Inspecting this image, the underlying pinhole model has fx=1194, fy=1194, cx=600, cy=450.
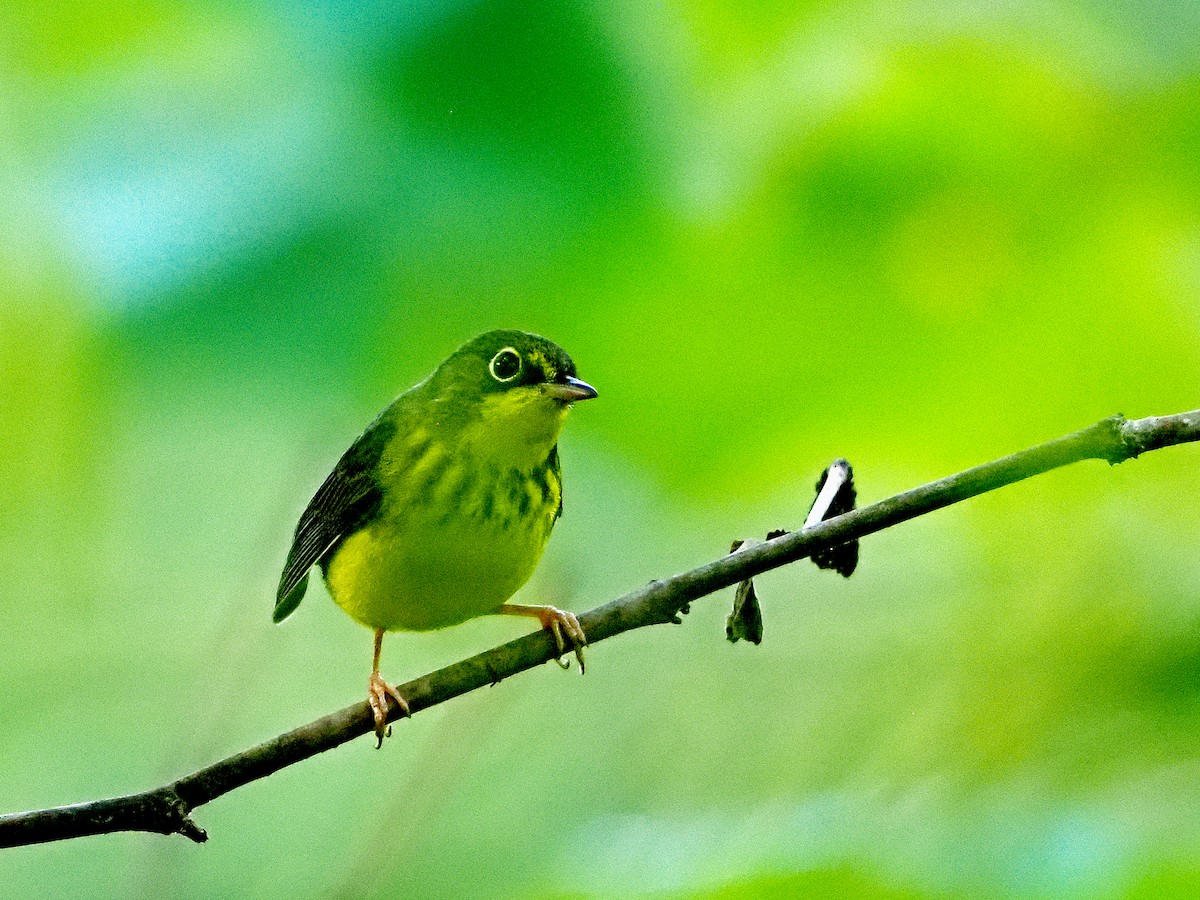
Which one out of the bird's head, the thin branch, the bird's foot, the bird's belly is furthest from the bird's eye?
the thin branch

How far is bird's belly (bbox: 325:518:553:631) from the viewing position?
121 cm

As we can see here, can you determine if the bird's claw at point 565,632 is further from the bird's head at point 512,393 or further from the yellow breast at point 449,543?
the bird's head at point 512,393

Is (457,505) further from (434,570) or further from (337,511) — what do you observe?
(337,511)

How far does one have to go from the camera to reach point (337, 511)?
4.50ft

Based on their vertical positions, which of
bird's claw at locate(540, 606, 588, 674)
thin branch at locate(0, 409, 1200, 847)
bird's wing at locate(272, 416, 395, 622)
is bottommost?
thin branch at locate(0, 409, 1200, 847)

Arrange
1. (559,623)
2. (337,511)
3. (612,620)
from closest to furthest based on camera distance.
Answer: (612,620) → (559,623) → (337,511)

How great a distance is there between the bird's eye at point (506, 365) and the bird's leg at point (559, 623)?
0.80 ft

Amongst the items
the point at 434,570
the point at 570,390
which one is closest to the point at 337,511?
the point at 434,570

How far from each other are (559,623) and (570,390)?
253mm

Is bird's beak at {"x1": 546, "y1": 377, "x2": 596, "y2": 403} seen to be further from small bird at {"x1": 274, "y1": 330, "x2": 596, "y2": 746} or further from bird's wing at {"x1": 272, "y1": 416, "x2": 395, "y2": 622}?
bird's wing at {"x1": 272, "y1": 416, "x2": 395, "y2": 622}

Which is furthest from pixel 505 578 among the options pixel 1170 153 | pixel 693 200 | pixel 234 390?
pixel 1170 153

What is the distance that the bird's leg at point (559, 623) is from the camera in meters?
0.86

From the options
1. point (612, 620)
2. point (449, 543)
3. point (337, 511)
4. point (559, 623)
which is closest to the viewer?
point (612, 620)

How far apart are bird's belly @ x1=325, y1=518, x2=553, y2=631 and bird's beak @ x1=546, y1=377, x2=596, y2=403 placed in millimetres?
161
